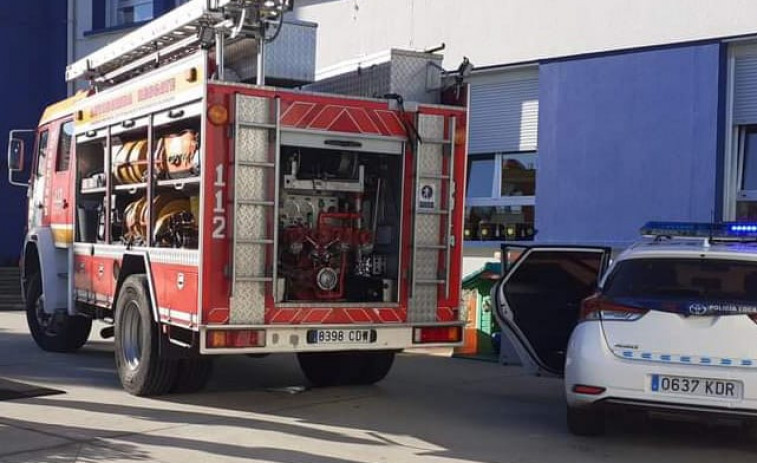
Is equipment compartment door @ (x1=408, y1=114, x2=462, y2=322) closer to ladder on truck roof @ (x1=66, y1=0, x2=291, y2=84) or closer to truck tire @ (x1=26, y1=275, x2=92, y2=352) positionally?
ladder on truck roof @ (x1=66, y1=0, x2=291, y2=84)

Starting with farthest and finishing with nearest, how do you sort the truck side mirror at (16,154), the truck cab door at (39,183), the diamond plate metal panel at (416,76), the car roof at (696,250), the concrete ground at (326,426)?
the truck side mirror at (16,154), the truck cab door at (39,183), the diamond plate metal panel at (416,76), the car roof at (696,250), the concrete ground at (326,426)

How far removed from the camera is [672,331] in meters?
6.70

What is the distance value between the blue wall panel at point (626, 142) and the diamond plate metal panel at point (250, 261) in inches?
224

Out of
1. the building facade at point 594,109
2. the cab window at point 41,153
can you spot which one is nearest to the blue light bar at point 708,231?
the building facade at point 594,109

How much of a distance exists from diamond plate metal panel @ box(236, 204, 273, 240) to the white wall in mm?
2751

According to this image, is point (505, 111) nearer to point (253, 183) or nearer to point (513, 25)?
point (513, 25)

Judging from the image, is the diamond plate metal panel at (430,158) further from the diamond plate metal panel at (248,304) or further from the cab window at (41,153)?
the cab window at (41,153)

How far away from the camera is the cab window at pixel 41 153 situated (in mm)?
12000

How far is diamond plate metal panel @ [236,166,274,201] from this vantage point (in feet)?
24.9

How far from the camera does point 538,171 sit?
42.3 ft

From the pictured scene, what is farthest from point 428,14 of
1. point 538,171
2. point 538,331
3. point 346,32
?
point 538,331

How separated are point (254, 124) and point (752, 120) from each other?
6351mm

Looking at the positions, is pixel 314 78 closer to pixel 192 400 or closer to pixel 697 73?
pixel 192 400

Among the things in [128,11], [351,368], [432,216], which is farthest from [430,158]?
[128,11]
